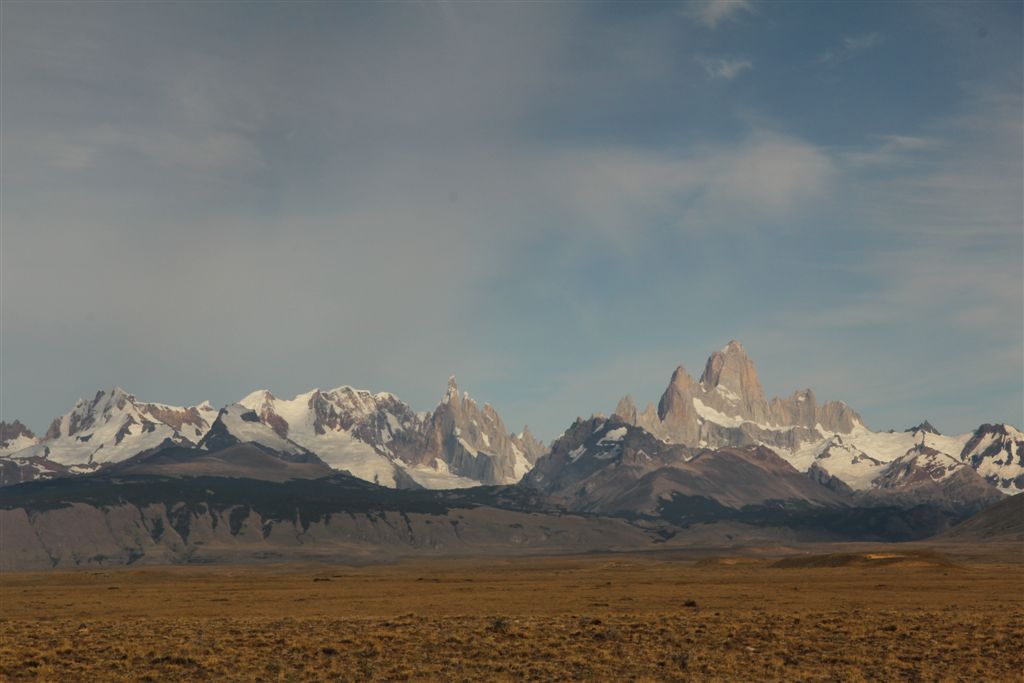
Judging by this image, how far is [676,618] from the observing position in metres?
76.3

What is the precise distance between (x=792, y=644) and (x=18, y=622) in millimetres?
55324

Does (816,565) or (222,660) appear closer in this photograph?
(222,660)

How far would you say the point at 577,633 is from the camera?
67.7 meters

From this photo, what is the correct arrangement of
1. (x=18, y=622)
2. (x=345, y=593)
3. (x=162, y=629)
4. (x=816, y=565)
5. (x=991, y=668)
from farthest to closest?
1. (x=816, y=565)
2. (x=345, y=593)
3. (x=18, y=622)
4. (x=162, y=629)
5. (x=991, y=668)

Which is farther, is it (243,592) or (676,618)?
(243,592)

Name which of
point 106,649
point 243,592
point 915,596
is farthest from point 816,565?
point 106,649

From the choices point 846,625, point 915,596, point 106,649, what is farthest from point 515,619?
point 915,596

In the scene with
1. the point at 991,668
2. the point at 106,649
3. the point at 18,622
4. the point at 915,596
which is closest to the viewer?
the point at 991,668

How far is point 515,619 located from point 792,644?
849 inches

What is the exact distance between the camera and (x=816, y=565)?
176 m

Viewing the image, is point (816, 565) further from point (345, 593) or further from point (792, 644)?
point (792, 644)

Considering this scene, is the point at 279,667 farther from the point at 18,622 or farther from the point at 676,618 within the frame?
the point at 18,622

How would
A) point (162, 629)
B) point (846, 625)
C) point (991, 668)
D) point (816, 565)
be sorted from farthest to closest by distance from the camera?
point (816, 565)
point (162, 629)
point (846, 625)
point (991, 668)

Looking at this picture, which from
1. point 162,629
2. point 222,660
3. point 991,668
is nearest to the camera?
point 991,668
